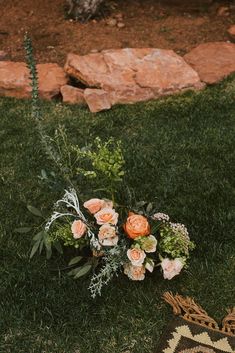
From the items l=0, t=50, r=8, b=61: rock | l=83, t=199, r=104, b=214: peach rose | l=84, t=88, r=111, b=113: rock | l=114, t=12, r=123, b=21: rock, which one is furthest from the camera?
l=114, t=12, r=123, b=21: rock

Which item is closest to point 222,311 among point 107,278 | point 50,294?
point 107,278

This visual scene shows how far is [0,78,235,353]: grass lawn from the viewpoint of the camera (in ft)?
11.3

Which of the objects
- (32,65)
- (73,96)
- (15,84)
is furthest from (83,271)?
(15,84)

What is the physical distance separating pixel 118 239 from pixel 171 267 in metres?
0.34

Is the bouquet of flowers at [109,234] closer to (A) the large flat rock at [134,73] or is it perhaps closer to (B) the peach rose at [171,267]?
(B) the peach rose at [171,267]

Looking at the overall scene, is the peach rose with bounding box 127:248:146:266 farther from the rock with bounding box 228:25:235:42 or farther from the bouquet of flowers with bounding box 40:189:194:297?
the rock with bounding box 228:25:235:42

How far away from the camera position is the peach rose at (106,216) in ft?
11.5

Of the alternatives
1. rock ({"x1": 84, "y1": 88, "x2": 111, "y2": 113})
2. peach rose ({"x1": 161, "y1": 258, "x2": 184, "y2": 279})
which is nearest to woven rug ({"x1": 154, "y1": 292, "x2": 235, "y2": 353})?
peach rose ({"x1": 161, "y1": 258, "x2": 184, "y2": 279})

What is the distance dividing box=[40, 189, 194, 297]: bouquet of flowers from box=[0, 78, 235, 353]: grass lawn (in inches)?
5.0

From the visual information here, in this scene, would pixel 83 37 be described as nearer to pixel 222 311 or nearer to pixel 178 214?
pixel 178 214

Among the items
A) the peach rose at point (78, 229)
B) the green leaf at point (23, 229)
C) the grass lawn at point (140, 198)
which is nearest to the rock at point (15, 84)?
the grass lawn at point (140, 198)

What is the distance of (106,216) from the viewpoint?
139 inches

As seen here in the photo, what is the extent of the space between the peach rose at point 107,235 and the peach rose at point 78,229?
0.11m

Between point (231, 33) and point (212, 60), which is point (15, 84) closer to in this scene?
point (212, 60)
